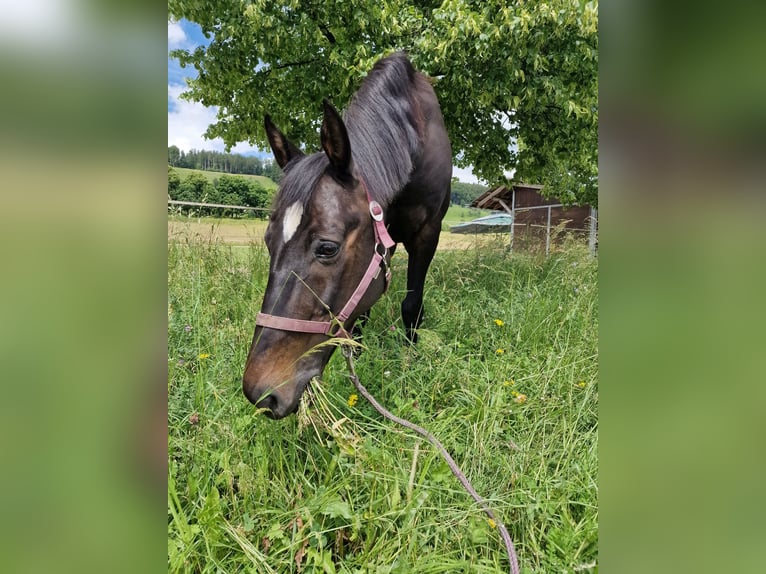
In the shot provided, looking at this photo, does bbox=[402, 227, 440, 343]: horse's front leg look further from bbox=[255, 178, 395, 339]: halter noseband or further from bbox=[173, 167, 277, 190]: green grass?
bbox=[173, 167, 277, 190]: green grass

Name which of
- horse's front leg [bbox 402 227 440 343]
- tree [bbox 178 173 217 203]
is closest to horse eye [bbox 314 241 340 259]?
horse's front leg [bbox 402 227 440 343]

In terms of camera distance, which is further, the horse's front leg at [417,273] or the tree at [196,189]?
the tree at [196,189]

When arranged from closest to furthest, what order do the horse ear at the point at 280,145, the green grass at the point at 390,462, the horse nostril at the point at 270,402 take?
1. the green grass at the point at 390,462
2. the horse nostril at the point at 270,402
3. the horse ear at the point at 280,145

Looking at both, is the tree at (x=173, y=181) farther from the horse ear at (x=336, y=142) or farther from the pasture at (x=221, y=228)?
the horse ear at (x=336, y=142)

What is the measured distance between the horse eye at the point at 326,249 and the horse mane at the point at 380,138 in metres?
0.20

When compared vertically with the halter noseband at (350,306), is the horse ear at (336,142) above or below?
above

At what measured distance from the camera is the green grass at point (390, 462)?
3.58 ft

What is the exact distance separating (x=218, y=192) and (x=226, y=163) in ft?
2.74

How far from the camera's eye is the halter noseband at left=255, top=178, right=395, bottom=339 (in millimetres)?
1518

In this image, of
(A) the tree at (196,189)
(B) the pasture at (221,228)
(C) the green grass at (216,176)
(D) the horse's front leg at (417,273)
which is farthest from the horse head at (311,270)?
(A) the tree at (196,189)
